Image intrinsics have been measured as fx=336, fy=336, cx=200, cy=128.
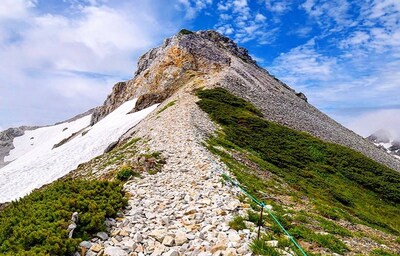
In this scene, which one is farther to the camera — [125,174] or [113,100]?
[113,100]

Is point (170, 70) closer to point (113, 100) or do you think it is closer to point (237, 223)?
point (113, 100)

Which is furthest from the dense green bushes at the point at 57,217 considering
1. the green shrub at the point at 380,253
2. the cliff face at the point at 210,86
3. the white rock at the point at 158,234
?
the cliff face at the point at 210,86

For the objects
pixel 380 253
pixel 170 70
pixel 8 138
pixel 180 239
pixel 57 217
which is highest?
pixel 170 70

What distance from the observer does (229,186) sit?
1794 cm

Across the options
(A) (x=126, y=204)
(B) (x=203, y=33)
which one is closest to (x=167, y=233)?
(A) (x=126, y=204)

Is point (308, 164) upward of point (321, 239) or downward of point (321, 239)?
upward

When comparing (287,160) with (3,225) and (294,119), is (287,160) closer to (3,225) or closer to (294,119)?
(294,119)

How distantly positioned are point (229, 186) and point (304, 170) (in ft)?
65.9

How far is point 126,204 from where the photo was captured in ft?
49.7

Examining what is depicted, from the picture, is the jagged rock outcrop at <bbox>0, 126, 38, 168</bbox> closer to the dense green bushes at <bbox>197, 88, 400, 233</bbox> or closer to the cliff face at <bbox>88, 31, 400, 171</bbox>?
the cliff face at <bbox>88, 31, 400, 171</bbox>

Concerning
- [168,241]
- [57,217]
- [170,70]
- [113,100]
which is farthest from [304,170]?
[113,100]

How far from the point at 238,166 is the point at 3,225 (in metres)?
15.6

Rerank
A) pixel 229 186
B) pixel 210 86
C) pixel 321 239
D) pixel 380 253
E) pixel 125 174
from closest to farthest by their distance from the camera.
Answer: pixel 321 239 < pixel 380 253 < pixel 229 186 < pixel 125 174 < pixel 210 86

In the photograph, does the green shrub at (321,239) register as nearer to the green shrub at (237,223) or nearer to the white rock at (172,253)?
the green shrub at (237,223)
